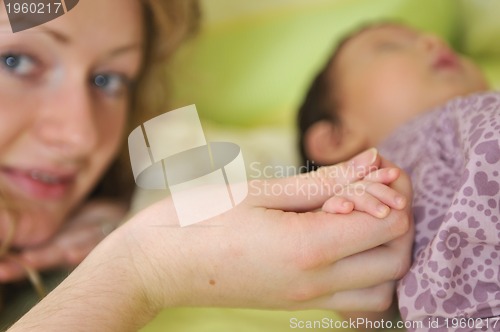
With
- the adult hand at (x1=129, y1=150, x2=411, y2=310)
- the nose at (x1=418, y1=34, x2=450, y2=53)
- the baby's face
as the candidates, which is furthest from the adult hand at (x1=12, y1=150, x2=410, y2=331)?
the nose at (x1=418, y1=34, x2=450, y2=53)

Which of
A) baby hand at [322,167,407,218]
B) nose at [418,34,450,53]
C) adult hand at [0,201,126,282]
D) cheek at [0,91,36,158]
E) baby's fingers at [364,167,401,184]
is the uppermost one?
cheek at [0,91,36,158]

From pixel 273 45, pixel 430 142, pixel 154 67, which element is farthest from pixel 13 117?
pixel 273 45

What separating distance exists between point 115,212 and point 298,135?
0.46 meters

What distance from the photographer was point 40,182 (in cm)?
98

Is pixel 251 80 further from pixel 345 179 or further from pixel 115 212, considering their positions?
pixel 345 179

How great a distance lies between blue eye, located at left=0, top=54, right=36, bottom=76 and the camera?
861mm

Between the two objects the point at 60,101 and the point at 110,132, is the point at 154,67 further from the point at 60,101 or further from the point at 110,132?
the point at 60,101

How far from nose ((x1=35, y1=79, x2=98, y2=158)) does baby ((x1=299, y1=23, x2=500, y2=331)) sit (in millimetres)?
445

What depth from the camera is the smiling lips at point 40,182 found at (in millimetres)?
950

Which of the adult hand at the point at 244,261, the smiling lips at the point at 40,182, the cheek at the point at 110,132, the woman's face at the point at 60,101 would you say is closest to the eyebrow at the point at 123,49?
the woman's face at the point at 60,101

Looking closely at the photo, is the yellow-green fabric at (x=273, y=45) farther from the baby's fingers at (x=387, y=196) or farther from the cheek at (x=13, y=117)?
the baby's fingers at (x=387, y=196)

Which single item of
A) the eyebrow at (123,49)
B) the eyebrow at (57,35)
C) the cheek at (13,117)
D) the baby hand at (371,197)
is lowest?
the baby hand at (371,197)

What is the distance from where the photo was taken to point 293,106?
4.81ft

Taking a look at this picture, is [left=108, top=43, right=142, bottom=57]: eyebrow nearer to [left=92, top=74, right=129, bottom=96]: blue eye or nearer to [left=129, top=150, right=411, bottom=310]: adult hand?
[left=92, top=74, right=129, bottom=96]: blue eye
